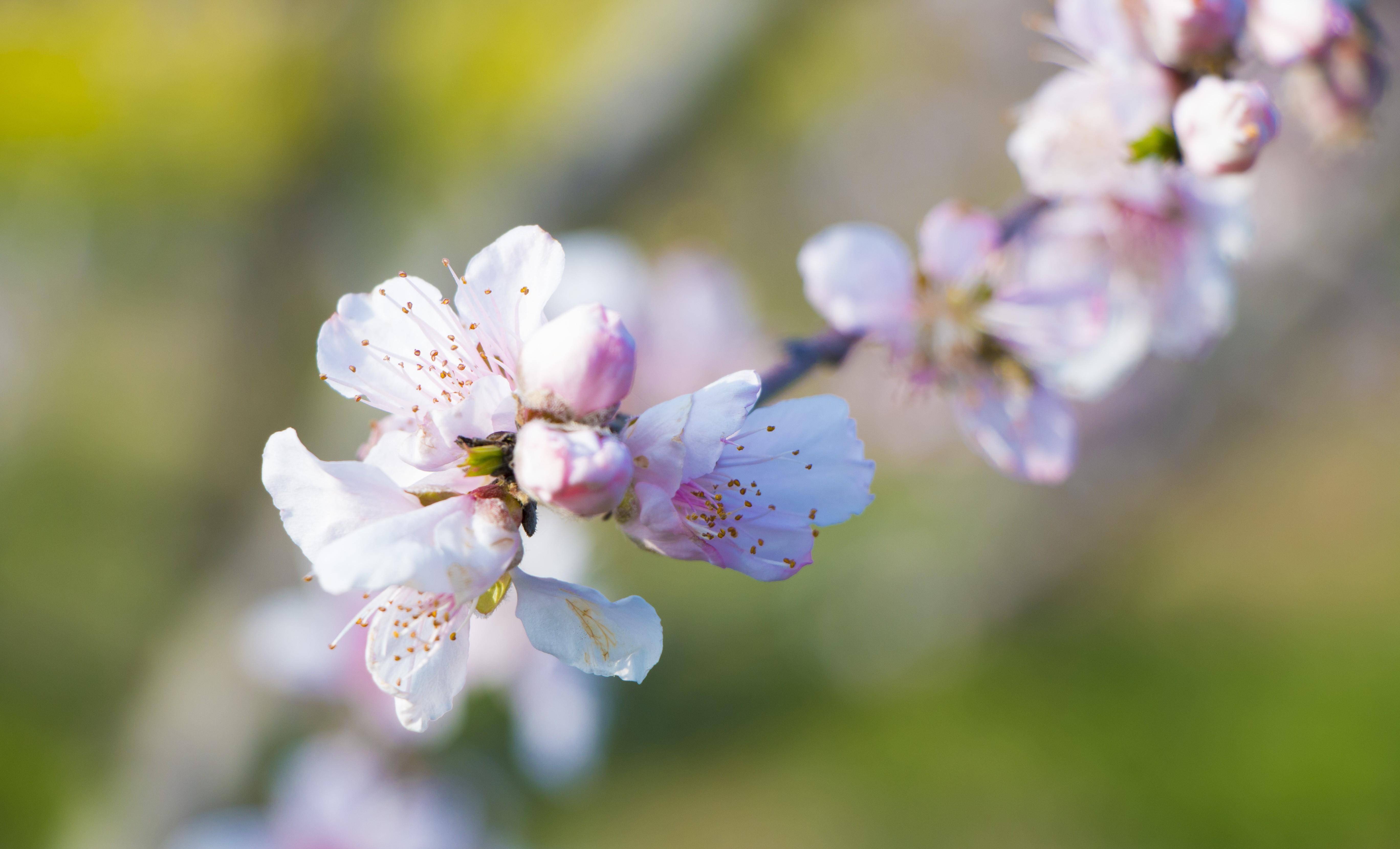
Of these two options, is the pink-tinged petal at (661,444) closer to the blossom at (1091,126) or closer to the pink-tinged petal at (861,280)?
the pink-tinged petal at (861,280)

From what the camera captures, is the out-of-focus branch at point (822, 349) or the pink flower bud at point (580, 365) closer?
the pink flower bud at point (580, 365)

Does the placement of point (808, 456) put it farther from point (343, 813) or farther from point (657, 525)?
point (343, 813)

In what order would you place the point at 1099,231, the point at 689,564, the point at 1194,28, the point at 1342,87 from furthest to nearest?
1. the point at 689,564
2. the point at 1099,231
3. the point at 1342,87
4. the point at 1194,28

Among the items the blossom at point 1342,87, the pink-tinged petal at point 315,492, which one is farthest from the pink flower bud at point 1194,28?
the pink-tinged petal at point 315,492

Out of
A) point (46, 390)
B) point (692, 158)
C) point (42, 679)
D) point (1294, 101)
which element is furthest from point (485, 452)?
point (46, 390)

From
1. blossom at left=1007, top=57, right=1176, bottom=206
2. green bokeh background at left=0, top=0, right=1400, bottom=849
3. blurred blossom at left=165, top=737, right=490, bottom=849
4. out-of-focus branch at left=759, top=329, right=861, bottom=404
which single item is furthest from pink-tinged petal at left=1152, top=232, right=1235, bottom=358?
blurred blossom at left=165, top=737, right=490, bottom=849

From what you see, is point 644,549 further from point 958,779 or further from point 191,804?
point 958,779

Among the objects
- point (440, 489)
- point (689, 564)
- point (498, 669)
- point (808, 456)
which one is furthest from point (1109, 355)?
point (689, 564)
